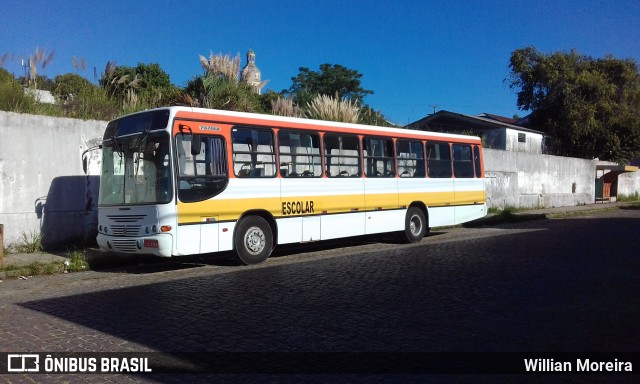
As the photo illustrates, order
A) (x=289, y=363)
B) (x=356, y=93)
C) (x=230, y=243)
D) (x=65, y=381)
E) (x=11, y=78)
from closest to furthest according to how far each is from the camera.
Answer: (x=65, y=381) → (x=289, y=363) → (x=230, y=243) → (x=11, y=78) → (x=356, y=93)

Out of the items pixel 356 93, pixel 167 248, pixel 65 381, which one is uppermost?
pixel 356 93

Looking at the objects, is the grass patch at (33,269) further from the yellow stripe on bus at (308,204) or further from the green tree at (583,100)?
the green tree at (583,100)

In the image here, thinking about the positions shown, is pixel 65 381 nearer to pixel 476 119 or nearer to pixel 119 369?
pixel 119 369

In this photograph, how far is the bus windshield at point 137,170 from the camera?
10.2 meters

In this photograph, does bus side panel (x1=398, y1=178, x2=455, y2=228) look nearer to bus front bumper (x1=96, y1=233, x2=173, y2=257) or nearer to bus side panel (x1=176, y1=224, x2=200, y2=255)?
bus side panel (x1=176, y1=224, x2=200, y2=255)

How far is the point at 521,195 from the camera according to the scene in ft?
93.7

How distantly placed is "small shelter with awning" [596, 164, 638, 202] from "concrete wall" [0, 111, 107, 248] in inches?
1255

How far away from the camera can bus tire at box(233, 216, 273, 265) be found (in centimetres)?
1113

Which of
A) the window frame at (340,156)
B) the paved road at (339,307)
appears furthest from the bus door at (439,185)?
the paved road at (339,307)

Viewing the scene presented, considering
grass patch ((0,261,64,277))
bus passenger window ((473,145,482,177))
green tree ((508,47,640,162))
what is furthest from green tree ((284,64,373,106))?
grass patch ((0,261,64,277))

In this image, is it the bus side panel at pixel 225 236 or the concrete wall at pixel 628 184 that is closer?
the bus side panel at pixel 225 236

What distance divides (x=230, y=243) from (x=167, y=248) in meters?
1.35

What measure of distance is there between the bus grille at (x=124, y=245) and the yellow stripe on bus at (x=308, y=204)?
41.4 inches

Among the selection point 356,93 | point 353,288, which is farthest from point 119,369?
point 356,93
